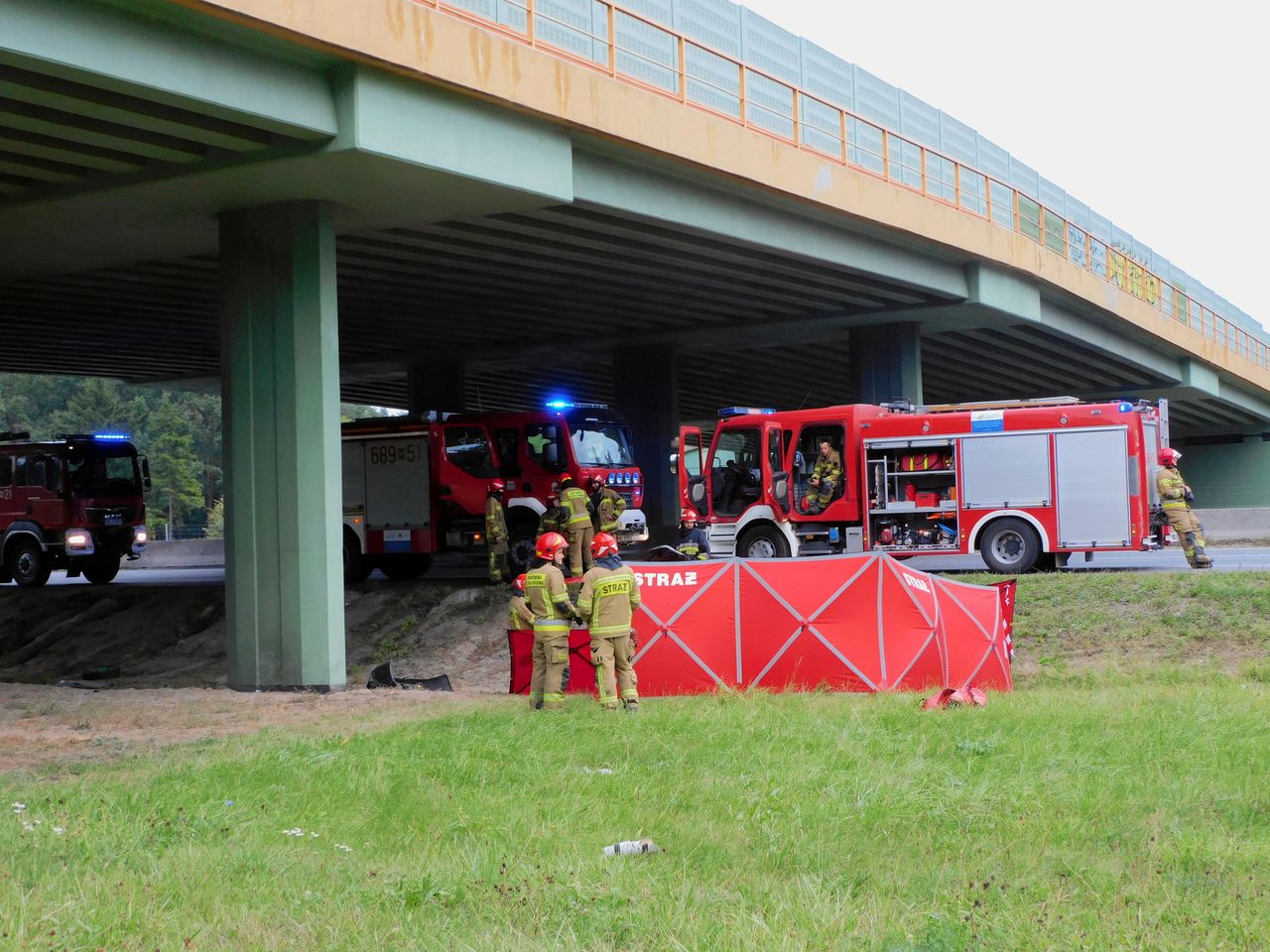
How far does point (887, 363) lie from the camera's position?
90.7 ft

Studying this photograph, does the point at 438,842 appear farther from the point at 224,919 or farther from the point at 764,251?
the point at 764,251

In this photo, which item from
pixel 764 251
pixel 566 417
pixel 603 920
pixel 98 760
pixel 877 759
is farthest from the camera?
pixel 566 417

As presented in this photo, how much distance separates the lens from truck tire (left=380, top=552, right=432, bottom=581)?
24734 millimetres

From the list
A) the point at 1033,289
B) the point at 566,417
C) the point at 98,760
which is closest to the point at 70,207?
the point at 98,760

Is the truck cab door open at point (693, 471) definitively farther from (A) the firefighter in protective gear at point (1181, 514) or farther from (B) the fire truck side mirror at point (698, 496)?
(A) the firefighter in protective gear at point (1181, 514)

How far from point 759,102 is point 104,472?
642 inches

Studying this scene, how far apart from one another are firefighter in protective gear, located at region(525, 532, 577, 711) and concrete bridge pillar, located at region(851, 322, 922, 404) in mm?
16579

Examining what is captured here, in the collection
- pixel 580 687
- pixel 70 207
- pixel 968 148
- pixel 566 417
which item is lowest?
pixel 580 687

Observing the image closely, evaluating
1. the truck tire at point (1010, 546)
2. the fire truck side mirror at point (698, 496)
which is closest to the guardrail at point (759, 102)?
the fire truck side mirror at point (698, 496)

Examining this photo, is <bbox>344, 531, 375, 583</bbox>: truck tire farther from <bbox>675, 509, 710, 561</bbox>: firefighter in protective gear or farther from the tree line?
the tree line

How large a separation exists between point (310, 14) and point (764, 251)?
10.4 m

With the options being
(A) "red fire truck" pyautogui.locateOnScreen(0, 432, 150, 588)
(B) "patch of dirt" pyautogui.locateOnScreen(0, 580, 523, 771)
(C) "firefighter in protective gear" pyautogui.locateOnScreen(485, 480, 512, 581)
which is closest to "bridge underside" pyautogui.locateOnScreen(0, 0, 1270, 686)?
(B) "patch of dirt" pyautogui.locateOnScreen(0, 580, 523, 771)

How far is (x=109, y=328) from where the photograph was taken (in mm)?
26750

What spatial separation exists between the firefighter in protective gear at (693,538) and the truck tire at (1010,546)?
4.23 m
